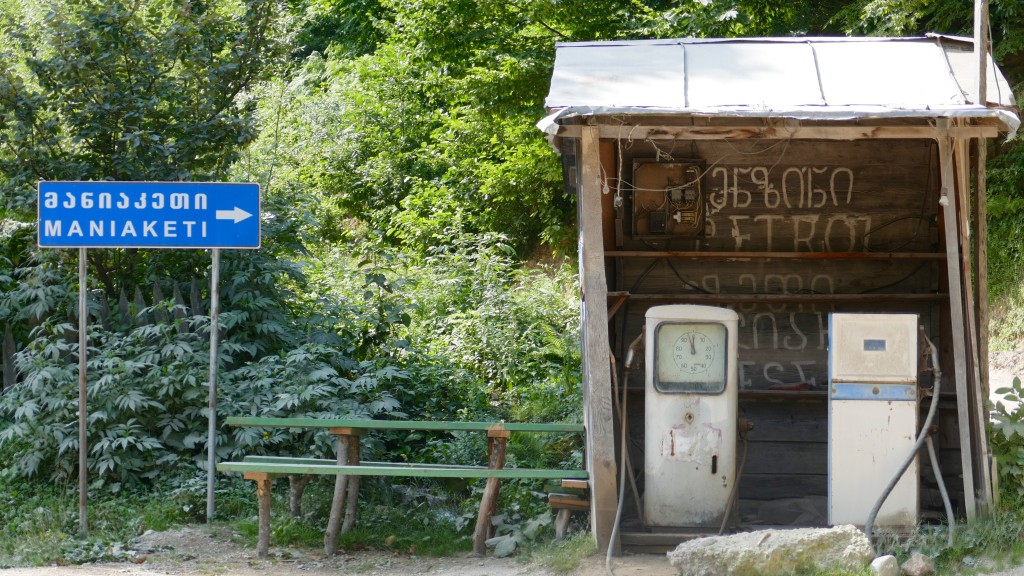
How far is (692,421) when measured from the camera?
20.8ft

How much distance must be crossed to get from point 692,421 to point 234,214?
3679 mm

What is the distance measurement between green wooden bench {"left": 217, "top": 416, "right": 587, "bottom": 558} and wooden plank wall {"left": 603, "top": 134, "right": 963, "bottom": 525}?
1.27 m

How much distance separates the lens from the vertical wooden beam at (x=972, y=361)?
5965 mm

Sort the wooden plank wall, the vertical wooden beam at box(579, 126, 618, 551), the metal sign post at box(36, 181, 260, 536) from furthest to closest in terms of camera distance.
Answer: the wooden plank wall
the metal sign post at box(36, 181, 260, 536)
the vertical wooden beam at box(579, 126, 618, 551)

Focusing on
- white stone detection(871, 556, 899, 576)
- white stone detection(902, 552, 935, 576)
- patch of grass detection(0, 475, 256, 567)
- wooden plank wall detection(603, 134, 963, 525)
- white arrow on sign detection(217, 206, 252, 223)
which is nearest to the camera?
white stone detection(871, 556, 899, 576)

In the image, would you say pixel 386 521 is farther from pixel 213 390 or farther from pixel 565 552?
pixel 565 552

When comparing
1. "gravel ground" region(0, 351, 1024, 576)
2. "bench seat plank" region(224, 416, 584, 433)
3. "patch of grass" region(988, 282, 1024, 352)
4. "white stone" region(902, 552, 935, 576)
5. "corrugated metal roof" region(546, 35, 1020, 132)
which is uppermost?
"corrugated metal roof" region(546, 35, 1020, 132)

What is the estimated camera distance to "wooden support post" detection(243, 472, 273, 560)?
21.4 ft

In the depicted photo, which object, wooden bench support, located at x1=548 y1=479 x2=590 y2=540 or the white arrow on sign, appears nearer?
wooden bench support, located at x1=548 y1=479 x2=590 y2=540

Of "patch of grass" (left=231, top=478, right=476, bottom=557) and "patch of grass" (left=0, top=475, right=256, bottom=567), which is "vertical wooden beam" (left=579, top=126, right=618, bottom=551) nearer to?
"patch of grass" (left=231, top=478, right=476, bottom=557)

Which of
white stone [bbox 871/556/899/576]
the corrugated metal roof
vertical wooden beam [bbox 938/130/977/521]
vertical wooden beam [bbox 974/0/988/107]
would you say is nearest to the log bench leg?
white stone [bbox 871/556/899/576]

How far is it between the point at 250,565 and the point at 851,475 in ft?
12.6

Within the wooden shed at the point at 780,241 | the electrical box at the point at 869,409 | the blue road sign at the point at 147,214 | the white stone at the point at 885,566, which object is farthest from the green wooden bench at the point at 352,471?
the white stone at the point at 885,566

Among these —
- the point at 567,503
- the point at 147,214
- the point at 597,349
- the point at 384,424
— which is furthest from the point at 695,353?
the point at 147,214
